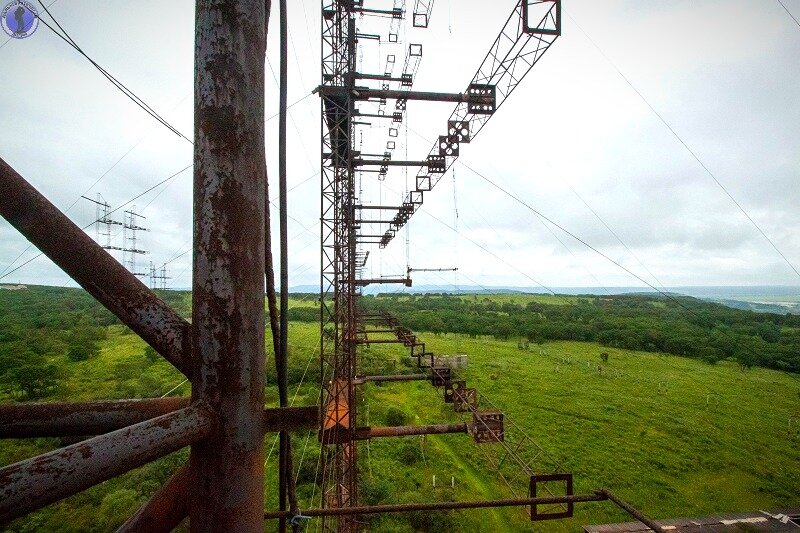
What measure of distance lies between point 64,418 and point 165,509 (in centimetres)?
48

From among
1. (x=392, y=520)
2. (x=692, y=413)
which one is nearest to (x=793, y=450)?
(x=692, y=413)

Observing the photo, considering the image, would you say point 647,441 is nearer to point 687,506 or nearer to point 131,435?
point 687,506

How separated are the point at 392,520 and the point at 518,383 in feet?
68.3

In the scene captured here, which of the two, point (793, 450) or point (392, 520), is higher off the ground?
point (392, 520)

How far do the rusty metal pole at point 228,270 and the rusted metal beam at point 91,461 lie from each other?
119 millimetres

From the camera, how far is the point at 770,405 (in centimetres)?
3039

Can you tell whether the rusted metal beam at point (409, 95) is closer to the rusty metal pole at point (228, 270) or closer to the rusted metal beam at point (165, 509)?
the rusty metal pole at point (228, 270)

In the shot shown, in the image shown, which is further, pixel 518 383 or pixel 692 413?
pixel 518 383

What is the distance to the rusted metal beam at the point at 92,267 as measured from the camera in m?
1.15

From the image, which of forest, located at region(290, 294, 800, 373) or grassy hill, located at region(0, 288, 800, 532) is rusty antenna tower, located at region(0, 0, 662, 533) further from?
forest, located at region(290, 294, 800, 373)

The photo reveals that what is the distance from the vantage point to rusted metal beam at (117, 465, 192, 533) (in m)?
1.22

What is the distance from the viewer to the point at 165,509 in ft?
4.15

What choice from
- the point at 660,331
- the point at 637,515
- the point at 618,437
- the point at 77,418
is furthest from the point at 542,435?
the point at 660,331

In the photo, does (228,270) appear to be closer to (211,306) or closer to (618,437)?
(211,306)
